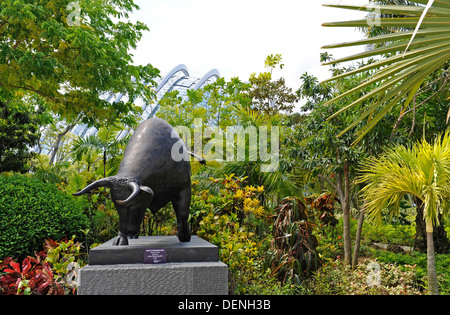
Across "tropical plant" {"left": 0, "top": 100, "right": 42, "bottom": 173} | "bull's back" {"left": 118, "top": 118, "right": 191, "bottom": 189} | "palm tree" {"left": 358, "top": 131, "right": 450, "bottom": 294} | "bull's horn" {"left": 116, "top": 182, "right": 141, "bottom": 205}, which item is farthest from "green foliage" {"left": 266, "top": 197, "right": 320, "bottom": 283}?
"tropical plant" {"left": 0, "top": 100, "right": 42, "bottom": 173}

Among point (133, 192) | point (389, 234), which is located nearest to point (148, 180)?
point (133, 192)

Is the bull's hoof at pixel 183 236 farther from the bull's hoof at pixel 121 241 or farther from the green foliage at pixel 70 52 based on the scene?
the green foliage at pixel 70 52

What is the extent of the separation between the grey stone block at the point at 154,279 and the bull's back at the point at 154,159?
2.89 feet

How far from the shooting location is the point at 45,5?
6.83 m

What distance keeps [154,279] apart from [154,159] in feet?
4.00

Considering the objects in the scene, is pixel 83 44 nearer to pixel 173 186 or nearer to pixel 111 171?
pixel 111 171

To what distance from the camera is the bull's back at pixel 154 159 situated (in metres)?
3.68

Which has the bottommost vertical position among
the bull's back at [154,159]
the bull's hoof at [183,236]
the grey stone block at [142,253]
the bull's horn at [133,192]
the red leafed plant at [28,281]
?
the red leafed plant at [28,281]

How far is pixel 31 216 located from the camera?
5.10 m

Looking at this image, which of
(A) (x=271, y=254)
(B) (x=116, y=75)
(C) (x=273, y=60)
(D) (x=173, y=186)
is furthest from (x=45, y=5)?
(C) (x=273, y=60)

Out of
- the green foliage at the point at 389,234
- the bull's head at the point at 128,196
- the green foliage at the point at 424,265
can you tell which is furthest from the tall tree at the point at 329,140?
the bull's head at the point at 128,196

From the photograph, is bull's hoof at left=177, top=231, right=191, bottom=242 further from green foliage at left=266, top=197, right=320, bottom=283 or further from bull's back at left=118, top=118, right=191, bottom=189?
green foliage at left=266, top=197, right=320, bottom=283

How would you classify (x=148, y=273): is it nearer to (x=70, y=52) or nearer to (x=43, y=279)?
(x=43, y=279)

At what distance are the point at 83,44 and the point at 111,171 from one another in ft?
9.15
